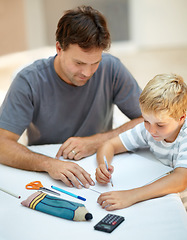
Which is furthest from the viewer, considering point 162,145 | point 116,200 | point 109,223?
point 162,145

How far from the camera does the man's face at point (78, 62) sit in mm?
1481

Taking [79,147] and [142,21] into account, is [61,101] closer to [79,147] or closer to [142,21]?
[79,147]

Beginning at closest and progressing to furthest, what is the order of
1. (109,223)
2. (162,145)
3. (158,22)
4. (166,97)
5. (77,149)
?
(109,223)
(166,97)
(162,145)
(77,149)
(158,22)

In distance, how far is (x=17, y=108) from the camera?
1.58 metres

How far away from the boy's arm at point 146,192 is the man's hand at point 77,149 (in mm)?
385

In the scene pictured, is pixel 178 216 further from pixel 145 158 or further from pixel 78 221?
pixel 145 158

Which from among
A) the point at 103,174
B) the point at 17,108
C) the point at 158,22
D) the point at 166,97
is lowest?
the point at 158,22

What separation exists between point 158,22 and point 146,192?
533 cm

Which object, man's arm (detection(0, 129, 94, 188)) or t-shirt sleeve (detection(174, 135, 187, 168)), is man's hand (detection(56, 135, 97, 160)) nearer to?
man's arm (detection(0, 129, 94, 188))

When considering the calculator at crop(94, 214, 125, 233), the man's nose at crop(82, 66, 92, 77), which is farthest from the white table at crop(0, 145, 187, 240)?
the man's nose at crop(82, 66, 92, 77)

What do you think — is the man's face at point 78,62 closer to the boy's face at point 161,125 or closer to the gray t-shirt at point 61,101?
the gray t-shirt at point 61,101

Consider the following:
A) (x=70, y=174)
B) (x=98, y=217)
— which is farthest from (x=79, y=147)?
(x=98, y=217)

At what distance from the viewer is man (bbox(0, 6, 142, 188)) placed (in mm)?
1435

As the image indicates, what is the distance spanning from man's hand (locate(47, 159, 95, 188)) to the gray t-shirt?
13.9 inches
